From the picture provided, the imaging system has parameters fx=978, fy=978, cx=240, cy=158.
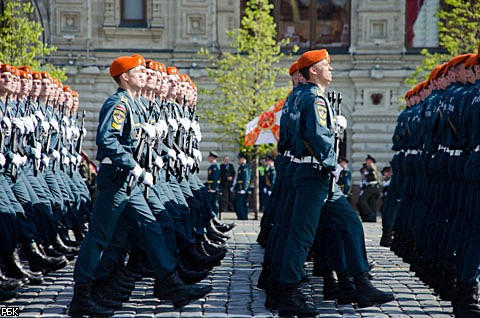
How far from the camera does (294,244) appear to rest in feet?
27.5

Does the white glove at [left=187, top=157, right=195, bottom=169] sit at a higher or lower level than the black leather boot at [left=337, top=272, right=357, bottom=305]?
higher

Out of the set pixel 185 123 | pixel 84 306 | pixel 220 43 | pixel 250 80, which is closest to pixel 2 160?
pixel 84 306

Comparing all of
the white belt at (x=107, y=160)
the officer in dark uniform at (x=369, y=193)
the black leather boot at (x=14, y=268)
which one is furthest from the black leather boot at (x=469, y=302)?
the officer in dark uniform at (x=369, y=193)

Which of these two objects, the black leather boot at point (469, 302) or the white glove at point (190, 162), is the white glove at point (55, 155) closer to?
the white glove at point (190, 162)

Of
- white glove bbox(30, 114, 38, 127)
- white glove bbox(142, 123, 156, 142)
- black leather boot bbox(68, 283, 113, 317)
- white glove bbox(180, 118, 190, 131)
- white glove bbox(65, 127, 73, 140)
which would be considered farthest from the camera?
white glove bbox(65, 127, 73, 140)

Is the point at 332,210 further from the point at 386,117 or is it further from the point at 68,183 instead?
the point at 386,117

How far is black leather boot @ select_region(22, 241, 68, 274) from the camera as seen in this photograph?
421 inches

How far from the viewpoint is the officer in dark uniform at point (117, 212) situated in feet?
26.9

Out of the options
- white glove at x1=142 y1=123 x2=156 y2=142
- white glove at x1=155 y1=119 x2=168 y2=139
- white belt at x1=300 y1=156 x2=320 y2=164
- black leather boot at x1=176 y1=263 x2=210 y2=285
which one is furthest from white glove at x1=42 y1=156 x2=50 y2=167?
white belt at x1=300 y1=156 x2=320 y2=164

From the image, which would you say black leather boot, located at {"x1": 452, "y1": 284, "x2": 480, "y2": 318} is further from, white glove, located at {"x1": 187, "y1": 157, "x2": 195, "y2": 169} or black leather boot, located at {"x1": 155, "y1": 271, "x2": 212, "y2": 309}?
white glove, located at {"x1": 187, "y1": 157, "x2": 195, "y2": 169}

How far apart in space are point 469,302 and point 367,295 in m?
0.85

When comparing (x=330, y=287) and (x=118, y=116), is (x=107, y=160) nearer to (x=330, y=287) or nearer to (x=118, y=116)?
(x=118, y=116)

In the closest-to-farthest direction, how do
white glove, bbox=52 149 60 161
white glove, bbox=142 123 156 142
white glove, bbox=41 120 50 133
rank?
white glove, bbox=142 123 156 142 < white glove, bbox=41 120 50 133 < white glove, bbox=52 149 60 161

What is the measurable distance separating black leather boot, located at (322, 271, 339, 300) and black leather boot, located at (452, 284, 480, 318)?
1.46 metres
